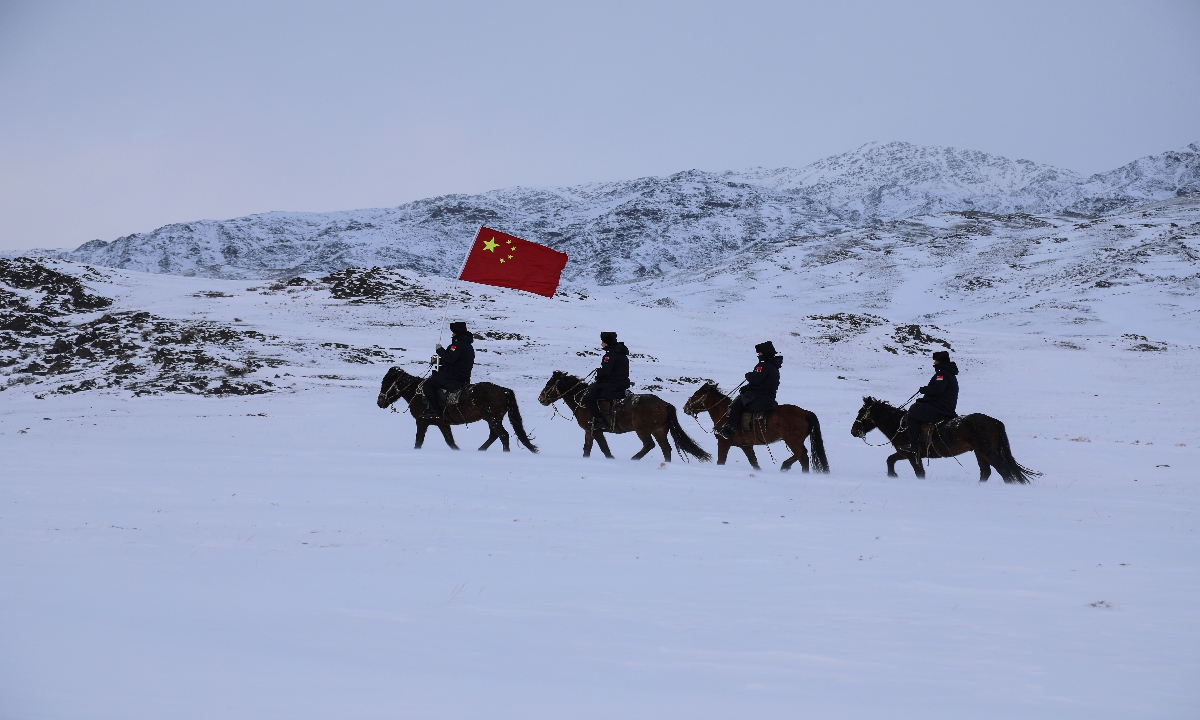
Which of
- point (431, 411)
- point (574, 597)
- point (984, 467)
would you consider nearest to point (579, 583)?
point (574, 597)

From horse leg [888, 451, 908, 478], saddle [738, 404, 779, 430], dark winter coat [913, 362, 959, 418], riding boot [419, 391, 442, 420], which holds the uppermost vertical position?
dark winter coat [913, 362, 959, 418]

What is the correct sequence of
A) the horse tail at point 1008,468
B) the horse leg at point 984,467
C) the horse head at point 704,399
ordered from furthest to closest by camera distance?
the horse head at point 704,399
the horse leg at point 984,467
the horse tail at point 1008,468

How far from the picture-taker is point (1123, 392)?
3169cm

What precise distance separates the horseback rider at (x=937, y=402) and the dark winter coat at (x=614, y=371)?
4987 mm

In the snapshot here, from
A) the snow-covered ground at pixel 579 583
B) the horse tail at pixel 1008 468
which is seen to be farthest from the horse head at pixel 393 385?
the horse tail at pixel 1008 468

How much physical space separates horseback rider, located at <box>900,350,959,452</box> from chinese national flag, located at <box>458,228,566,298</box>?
784 cm

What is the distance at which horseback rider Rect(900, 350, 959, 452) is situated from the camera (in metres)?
13.5

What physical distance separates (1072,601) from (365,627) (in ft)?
16.8

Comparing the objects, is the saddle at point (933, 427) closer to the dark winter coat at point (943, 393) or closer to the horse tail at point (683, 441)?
the dark winter coat at point (943, 393)

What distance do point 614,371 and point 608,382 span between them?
0.23 meters

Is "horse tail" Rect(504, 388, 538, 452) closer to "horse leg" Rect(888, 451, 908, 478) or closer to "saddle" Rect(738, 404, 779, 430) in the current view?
"saddle" Rect(738, 404, 779, 430)

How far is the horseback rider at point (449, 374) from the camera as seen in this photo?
50.8 feet

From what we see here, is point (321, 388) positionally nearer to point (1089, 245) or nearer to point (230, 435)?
point (230, 435)

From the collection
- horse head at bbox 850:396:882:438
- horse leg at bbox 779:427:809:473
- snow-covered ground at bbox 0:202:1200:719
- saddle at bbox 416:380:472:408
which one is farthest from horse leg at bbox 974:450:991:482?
saddle at bbox 416:380:472:408
